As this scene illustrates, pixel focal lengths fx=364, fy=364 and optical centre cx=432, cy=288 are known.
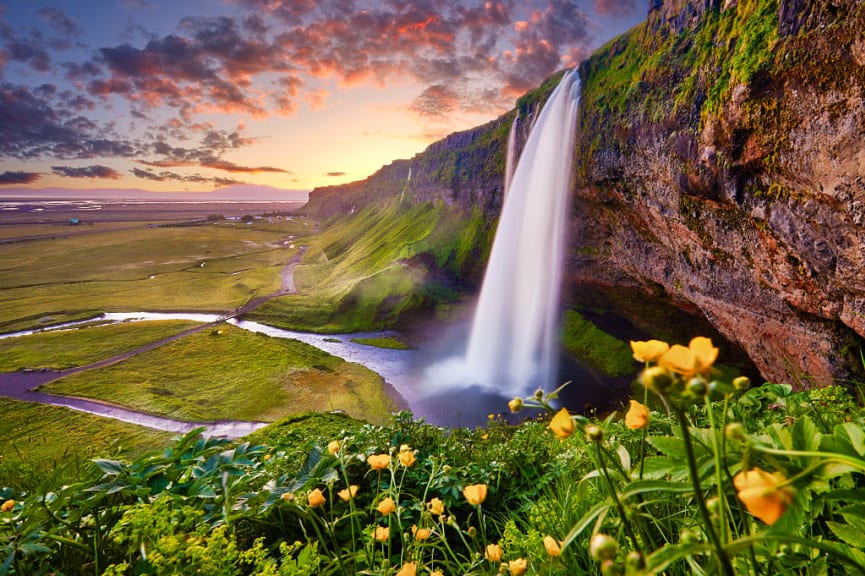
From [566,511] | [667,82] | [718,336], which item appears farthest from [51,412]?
[718,336]

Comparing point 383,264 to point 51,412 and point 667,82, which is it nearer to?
point 51,412

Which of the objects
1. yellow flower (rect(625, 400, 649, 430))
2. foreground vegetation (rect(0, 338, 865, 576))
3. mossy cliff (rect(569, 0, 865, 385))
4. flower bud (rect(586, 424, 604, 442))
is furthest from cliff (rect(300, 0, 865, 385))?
flower bud (rect(586, 424, 604, 442))

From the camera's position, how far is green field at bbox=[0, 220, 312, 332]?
56.9 m

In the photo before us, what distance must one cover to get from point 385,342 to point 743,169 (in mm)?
31638

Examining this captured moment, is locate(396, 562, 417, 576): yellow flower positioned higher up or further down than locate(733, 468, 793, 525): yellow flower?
further down

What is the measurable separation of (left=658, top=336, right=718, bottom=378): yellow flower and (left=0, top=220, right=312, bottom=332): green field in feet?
195

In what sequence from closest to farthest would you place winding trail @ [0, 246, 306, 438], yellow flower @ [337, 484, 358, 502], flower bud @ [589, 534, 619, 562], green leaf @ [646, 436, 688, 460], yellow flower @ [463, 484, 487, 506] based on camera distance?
1. flower bud @ [589, 534, 619, 562]
2. green leaf @ [646, 436, 688, 460]
3. yellow flower @ [463, 484, 487, 506]
4. yellow flower @ [337, 484, 358, 502]
5. winding trail @ [0, 246, 306, 438]

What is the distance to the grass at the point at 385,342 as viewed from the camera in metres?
37.2

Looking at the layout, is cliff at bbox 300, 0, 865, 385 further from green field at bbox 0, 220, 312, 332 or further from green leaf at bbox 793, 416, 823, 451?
green field at bbox 0, 220, 312, 332

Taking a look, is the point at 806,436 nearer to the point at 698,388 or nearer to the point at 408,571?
the point at 698,388

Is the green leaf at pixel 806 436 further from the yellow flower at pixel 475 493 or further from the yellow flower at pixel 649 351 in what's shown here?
the yellow flower at pixel 475 493

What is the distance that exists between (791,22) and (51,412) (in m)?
44.2

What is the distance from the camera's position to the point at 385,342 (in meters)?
38.4

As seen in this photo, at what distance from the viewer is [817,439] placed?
1.33 metres
